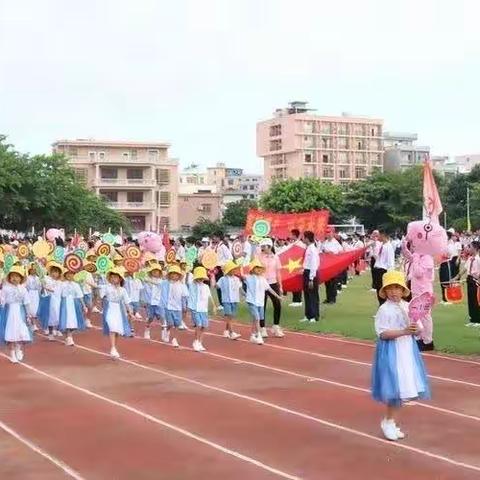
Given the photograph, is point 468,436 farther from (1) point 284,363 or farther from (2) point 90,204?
(2) point 90,204

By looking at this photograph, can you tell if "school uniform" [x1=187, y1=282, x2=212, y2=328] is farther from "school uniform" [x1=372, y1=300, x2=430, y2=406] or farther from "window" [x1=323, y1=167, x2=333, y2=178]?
"window" [x1=323, y1=167, x2=333, y2=178]

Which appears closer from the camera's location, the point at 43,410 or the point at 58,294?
the point at 43,410

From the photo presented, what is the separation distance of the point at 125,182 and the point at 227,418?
255 feet

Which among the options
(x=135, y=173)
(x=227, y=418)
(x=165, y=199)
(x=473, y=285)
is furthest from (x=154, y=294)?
(x=165, y=199)

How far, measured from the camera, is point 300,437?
847cm

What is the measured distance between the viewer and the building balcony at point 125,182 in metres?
85.2

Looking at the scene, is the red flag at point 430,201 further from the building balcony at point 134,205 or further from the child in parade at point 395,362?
the building balcony at point 134,205

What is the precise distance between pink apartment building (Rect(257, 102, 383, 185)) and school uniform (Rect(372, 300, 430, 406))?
115 m

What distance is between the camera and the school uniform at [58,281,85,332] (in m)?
15.8

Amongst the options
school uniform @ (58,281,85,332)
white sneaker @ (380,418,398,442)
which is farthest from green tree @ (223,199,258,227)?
white sneaker @ (380,418,398,442)

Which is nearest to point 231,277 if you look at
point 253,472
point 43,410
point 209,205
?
point 43,410

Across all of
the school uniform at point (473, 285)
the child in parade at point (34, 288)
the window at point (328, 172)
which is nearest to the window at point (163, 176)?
the window at point (328, 172)

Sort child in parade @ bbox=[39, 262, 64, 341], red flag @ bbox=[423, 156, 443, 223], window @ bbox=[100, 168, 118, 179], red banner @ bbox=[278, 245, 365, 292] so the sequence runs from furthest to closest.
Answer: window @ bbox=[100, 168, 118, 179] < red banner @ bbox=[278, 245, 365, 292] < child in parade @ bbox=[39, 262, 64, 341] < red flag @ bbox=[423, 156, 443, 223]

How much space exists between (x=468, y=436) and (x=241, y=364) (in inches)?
201
